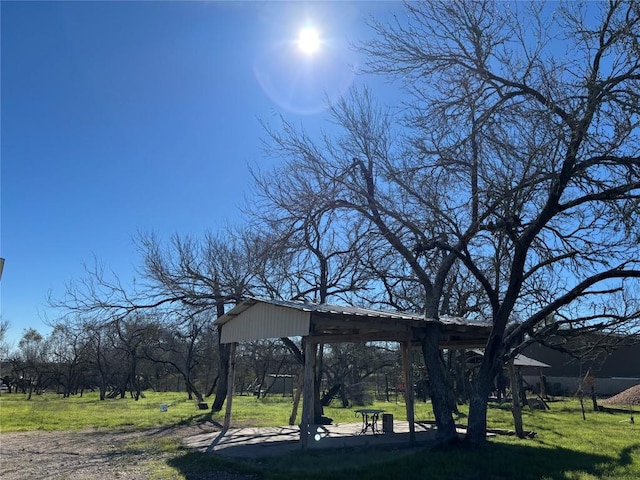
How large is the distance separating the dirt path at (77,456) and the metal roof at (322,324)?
302 centimetres

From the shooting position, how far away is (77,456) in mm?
9242

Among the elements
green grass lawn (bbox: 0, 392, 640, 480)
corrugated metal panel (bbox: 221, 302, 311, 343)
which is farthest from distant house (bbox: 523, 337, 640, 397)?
corrugated metal panel (bbox: 221, 302, 311, 343)

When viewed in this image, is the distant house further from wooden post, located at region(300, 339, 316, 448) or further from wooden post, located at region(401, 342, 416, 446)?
wooden post, located at region(300, 339, 316, 448)

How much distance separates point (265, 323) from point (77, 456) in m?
4.37

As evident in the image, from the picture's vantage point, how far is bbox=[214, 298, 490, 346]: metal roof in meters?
9.85

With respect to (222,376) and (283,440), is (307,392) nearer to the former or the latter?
(283,440)

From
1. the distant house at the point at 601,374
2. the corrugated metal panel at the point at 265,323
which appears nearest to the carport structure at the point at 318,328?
the corrugated metal panel at the point at 265,323

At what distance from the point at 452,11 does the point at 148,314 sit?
44.6 feet

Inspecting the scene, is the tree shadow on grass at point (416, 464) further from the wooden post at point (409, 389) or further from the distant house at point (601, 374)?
the distant house at point (601, 374)

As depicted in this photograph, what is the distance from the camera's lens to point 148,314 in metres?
17.1

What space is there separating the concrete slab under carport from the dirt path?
112 cm

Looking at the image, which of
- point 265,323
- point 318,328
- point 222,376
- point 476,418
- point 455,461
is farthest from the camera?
point 222,376

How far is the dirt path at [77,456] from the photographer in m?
7.64

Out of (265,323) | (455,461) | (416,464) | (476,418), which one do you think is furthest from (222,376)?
(455,461)
